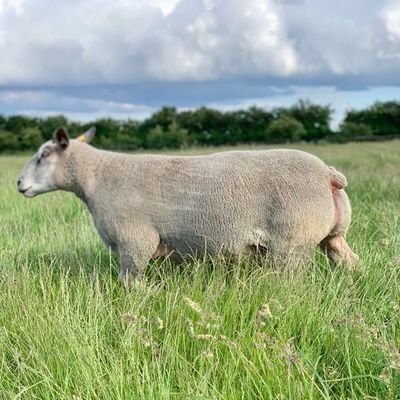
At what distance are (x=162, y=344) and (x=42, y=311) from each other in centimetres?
93

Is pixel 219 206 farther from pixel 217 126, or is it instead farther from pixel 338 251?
pixel 217 126

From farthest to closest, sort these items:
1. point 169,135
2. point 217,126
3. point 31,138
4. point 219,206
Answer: point 217,126 < point 31,138 < point 169,135 < point 219,206

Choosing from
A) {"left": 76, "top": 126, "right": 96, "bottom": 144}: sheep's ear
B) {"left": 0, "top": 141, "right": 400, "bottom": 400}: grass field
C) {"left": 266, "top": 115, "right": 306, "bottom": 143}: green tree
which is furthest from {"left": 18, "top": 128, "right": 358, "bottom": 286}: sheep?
{"left": 266, "top": 115, "right": 306, "bottom": 143}: green tree

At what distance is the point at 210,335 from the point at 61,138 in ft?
10.5

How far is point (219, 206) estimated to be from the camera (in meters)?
4.83

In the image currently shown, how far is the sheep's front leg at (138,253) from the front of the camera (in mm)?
4949

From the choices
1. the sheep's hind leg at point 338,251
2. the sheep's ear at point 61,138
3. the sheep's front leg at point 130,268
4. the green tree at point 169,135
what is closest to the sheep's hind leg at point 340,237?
the sheep's hind leg at point 338,251

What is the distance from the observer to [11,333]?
12.6ft

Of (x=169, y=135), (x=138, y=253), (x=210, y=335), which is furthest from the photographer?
(x=169, y=135)

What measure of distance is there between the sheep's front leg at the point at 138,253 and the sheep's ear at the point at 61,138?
122 centimetres

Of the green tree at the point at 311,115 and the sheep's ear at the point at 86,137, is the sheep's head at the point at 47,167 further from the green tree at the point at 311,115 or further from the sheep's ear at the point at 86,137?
the green tree at the point at 311,115

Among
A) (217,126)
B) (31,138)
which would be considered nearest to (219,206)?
(31,138)

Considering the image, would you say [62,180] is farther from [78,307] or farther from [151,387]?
[151,387]

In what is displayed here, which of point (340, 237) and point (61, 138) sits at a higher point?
point (61, 138)
